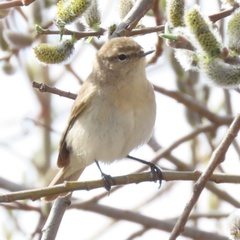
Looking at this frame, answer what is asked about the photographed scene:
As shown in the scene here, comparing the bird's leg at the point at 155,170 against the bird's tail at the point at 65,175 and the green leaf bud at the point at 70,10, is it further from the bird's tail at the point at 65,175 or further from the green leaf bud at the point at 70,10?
the green leaf bud at the point at 70,10

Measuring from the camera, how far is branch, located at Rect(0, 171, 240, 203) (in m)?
3.11

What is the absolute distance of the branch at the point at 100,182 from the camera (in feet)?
10.2

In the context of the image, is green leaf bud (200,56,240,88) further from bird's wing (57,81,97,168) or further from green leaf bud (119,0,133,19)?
bird's wing (57,81,97,168)

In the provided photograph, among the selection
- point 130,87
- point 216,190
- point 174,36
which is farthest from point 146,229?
point 174,36

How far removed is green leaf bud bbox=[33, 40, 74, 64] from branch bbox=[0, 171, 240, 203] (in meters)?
0.62

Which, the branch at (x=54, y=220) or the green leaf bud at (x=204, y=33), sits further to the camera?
the branch at (x=54, y=220)

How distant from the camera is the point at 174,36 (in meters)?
2.82

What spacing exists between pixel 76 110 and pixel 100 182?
51.5 inches

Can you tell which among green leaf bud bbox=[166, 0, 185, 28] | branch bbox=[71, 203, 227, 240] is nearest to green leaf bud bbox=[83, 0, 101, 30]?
green leaf bud bbox=[166, 0, 185, 28]

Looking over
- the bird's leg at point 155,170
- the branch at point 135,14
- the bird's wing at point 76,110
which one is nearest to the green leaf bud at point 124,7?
the branch at point 135,14

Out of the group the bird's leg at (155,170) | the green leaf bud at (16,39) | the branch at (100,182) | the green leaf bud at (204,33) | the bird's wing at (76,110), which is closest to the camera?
the green leaf bud at (204,33)

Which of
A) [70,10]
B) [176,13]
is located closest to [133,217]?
[70,10]

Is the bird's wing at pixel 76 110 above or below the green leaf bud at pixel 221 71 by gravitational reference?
above

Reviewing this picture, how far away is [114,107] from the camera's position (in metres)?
4.40
